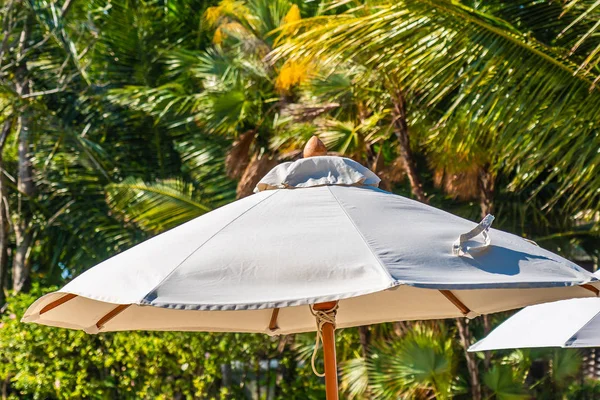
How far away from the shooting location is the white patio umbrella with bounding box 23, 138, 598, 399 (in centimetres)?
300

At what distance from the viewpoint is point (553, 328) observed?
5438 millimetres

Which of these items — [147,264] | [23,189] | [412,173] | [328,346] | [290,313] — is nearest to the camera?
[147,264]

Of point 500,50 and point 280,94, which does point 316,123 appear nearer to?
point 280,94

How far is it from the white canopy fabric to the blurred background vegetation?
11.5 feet

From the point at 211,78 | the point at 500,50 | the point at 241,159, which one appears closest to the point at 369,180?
the point at 500,50

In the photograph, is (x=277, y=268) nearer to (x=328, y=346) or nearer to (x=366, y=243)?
(x=366, y=243)

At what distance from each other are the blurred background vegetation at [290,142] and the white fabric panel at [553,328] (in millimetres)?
1967

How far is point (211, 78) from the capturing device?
45.0 ft

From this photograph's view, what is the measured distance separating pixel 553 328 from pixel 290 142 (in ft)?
22.3

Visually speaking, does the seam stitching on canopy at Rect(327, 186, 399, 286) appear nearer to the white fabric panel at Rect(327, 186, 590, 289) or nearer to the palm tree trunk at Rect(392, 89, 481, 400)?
the white fabric panel at Rect(327, 186, 590, 289)

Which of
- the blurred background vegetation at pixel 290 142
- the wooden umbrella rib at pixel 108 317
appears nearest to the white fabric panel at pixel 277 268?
the wooden umbrella rib at pixel 108 317

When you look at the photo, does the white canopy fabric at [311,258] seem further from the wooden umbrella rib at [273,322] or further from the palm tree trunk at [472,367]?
the palm tree trunk at [472,367]

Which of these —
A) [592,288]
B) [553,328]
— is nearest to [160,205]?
[553,328]

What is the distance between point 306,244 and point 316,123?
805 cm
